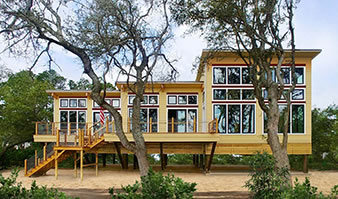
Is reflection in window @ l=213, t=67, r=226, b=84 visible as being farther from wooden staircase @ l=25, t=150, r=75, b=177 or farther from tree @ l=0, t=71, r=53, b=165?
tree @ l=0, t=71, r=53, b=165

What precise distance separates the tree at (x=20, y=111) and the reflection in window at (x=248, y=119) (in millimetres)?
14227

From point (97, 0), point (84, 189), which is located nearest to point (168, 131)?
point (84, 189)

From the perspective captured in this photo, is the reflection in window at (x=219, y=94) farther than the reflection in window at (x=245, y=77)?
No

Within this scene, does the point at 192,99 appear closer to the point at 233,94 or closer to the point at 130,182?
the point at 233,94

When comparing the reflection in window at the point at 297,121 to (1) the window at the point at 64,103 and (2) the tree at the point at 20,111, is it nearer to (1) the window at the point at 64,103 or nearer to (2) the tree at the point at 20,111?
(1) the window at the point at 64,103

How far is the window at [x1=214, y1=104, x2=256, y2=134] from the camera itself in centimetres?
1794

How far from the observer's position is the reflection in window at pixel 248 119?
58.8 feet

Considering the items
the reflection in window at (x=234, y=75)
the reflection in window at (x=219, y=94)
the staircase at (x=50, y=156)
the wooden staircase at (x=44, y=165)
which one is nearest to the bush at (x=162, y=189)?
the staircase at (x=50, y=156)

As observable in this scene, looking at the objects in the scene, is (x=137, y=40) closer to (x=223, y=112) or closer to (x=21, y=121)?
(x=223, y=112)

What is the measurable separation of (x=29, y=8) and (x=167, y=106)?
11.0 meters

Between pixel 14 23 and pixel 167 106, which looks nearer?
pixel 14 23

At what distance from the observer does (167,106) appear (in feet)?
66.0

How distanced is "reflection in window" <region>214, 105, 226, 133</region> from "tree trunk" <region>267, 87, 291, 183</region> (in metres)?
6.60

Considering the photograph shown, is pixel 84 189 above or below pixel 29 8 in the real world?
below
